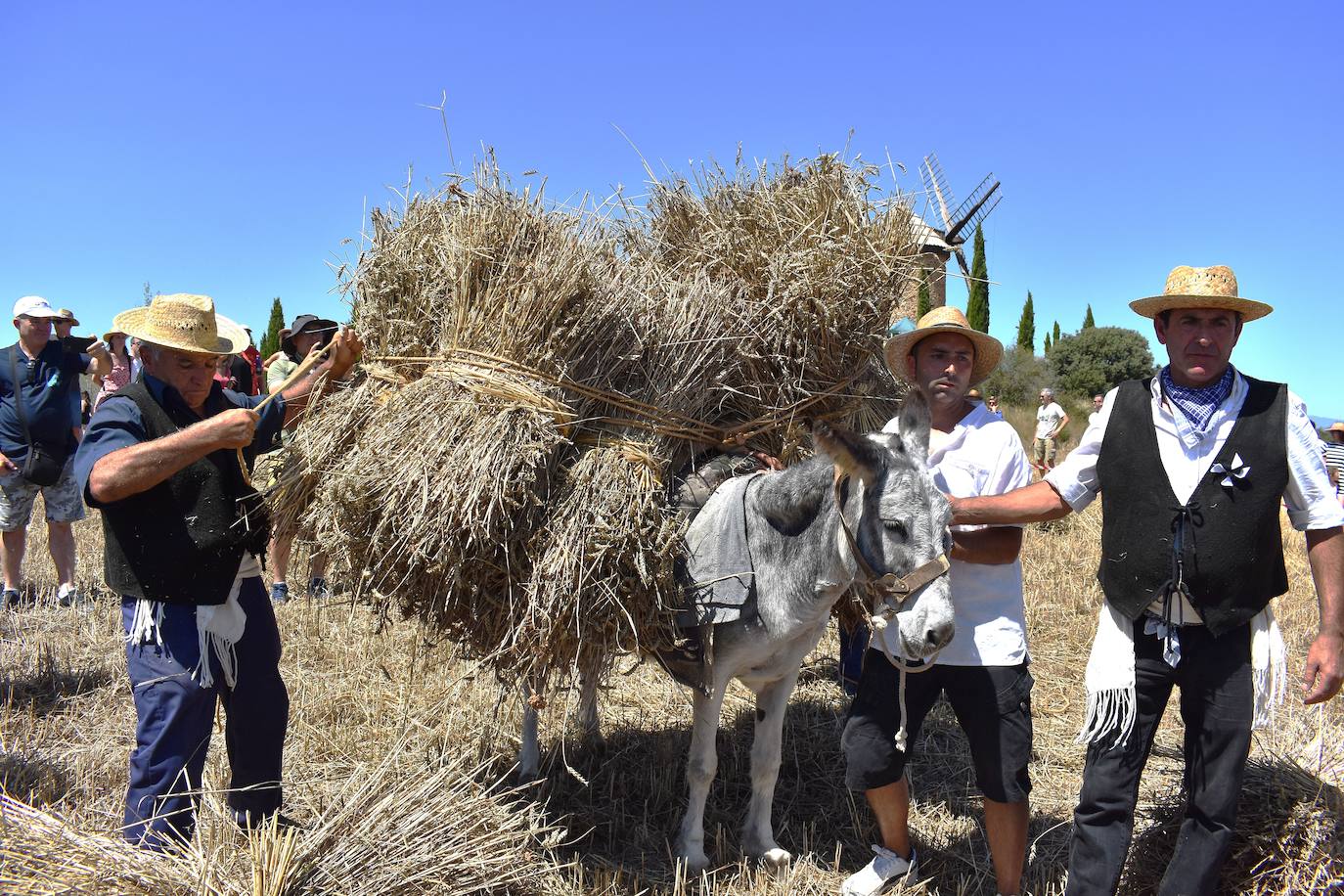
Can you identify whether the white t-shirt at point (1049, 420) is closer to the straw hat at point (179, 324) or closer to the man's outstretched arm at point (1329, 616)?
the man's outstretched arm at point (1329, 616)

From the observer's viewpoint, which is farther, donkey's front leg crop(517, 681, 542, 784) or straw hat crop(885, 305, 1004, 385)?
donkey's front leg crop(517, 681, 542, 784)

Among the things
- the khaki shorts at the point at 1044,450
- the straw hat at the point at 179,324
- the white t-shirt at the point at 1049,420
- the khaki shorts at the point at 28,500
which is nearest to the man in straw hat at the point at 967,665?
the straw hat at the point at 179,324

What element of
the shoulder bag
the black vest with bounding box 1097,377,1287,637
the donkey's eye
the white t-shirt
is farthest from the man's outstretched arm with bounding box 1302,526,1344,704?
the white t-shirt

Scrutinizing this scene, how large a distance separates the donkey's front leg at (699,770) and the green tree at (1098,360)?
136 feet

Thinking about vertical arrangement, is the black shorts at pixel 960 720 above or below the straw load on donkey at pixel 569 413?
below

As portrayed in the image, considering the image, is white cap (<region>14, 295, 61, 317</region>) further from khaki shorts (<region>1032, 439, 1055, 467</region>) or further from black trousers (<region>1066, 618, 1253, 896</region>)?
khaki shorts (<region>1032, 439, 1055, 467</region>)

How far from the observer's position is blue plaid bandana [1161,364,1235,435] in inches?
113

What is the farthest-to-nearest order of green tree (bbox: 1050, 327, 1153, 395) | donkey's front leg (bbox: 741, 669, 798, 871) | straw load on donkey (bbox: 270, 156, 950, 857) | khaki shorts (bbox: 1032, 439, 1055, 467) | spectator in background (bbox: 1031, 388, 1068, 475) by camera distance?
green tree (bbox: 1050, 327, 1153, 395) < khaki shorts (bbox: 1032, 439, 1055, 467) < spectator in background (bbox: 1031, 388, 1068, 475) < donkey's front leg (bbox: 741, 669, 798, 871) < straw load on donkey (bbox: 270, 156, 950, 857)

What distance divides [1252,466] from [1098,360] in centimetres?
4339

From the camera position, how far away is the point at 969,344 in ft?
11.4

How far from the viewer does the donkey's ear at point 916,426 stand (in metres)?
3.06

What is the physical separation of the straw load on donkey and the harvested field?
554 mm

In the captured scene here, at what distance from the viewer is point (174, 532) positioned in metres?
2.88

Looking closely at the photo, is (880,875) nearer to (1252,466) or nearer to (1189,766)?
(1189,766)
